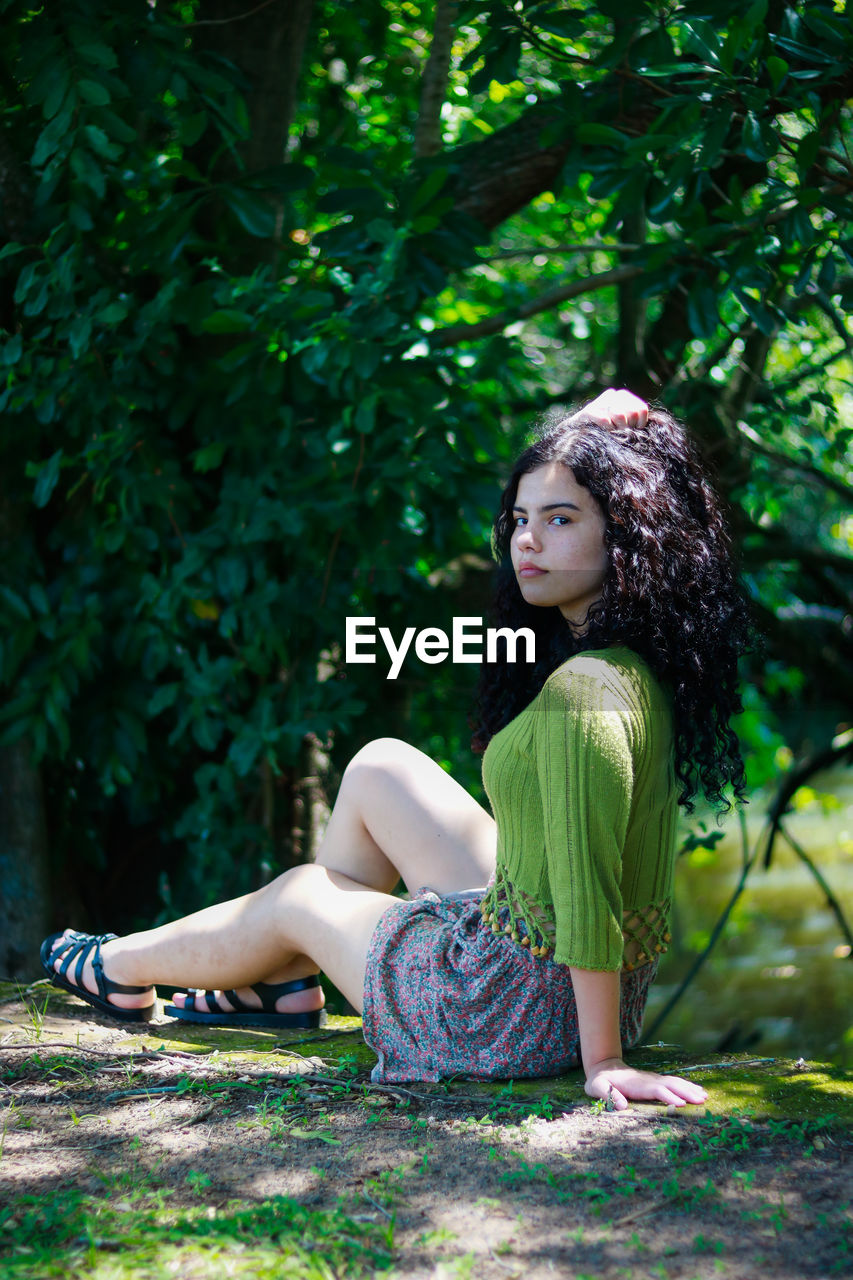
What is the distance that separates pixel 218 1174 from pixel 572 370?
173 inches

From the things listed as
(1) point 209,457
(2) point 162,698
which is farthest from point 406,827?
(1) point 209,457

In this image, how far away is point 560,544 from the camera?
2.04 meters

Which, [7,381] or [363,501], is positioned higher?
[7,381]

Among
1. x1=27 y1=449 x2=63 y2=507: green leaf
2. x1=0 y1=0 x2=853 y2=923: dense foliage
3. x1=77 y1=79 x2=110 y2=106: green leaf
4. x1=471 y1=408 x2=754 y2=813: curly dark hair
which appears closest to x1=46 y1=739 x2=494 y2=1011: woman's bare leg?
x1=471 y1=408 x2=754 y2=813: curly dark hair

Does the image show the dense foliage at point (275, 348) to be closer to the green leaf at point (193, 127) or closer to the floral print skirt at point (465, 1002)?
the green leaf at point (193, 127)

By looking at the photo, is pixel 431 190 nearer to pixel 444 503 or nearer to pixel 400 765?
pixel 444 503

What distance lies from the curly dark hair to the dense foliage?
721 millimetres

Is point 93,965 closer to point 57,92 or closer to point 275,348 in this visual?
point 275,348

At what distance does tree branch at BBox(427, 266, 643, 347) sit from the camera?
3244 millimetres

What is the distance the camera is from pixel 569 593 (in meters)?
2.06

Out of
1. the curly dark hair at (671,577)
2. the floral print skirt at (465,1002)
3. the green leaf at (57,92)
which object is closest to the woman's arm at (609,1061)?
the floral print skirt at (465,1002)

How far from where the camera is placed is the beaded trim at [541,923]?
200 centimetres

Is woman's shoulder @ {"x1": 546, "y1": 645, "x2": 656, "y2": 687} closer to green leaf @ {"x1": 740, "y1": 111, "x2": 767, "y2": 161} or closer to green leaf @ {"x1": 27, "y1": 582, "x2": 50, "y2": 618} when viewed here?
green leaf @ {"x1": 740, "y1": 111, "x2": 767, "y2": 161}

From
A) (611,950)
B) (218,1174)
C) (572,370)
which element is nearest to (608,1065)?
(611,950)
